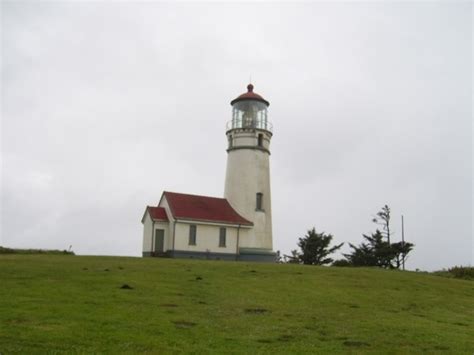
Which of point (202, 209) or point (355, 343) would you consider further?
point (202, 209)

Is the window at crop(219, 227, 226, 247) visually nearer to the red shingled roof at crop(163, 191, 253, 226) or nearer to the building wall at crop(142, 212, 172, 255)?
the red shingled roof at crop(163, 191, 253, 226)

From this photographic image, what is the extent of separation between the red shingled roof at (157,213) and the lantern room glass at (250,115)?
28.4 ft

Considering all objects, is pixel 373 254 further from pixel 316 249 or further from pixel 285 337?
pixel 285 337

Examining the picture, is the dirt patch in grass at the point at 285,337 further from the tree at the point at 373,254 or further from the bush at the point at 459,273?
the tree at the point at 373,254

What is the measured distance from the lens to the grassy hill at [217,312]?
10.5 meters

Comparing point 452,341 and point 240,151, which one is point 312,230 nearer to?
point 240,151

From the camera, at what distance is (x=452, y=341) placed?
471 inches

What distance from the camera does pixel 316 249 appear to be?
47281 mm

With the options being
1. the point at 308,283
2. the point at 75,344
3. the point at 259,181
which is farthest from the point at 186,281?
the point at 259,181

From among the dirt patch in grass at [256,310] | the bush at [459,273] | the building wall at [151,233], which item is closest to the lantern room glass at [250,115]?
Result: the building wall at [151,233]

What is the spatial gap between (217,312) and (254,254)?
24.7 metres

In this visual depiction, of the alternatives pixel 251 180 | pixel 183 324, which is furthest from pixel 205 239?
pixel 183 324

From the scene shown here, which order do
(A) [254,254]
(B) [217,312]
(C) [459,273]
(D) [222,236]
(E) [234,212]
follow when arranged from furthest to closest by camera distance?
(E) [234,212], (A) [254,254], (D) [222,236], (C) [459,273], (B) [217,312]

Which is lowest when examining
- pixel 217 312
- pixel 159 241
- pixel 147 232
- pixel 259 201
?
pixel 217 312
